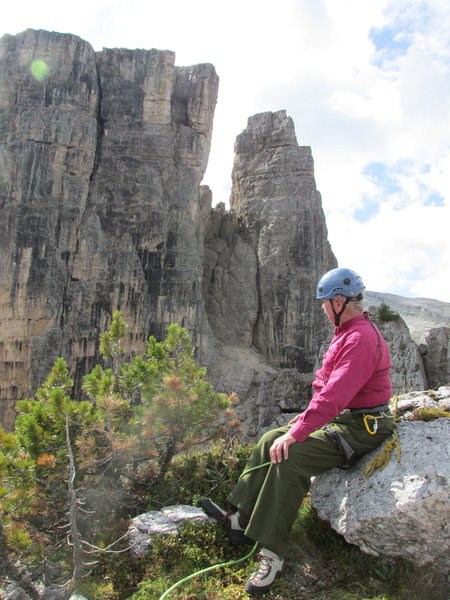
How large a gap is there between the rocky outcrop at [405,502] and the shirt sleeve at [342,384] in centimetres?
88

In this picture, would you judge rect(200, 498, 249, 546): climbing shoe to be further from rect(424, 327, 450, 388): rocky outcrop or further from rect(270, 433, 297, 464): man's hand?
rect(424, 327, 450, 388): rocky outcrop

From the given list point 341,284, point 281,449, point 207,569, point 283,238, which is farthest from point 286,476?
point 283,238

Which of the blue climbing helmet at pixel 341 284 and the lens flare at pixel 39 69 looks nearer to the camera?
the blue climbing helmet at pixel 341 284

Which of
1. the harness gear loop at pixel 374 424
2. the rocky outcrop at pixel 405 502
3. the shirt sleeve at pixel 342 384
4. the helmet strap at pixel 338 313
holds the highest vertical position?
the helmet strap at pixel 338 313

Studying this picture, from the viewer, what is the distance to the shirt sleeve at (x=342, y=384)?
4508 millimetres

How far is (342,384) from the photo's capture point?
4566 millimetres

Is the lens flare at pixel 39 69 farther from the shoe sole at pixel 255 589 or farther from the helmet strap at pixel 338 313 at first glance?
the shoe sole at pixel 255 589

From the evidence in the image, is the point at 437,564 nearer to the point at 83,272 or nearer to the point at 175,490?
the point at 175,490

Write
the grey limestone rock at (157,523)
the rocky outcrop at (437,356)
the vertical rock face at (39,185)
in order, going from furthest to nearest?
the rocky outcrop at (437,356) < the vertical rock face at (39,185) < the grey limestone rock at (157,523)

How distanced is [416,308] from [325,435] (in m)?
125

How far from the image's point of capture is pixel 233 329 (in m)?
28.1

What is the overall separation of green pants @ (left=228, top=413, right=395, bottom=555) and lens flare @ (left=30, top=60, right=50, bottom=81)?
25.0m

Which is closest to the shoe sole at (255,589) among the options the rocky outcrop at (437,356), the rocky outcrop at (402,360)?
the rocky outcrop at (402,360)

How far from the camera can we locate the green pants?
4512mm
